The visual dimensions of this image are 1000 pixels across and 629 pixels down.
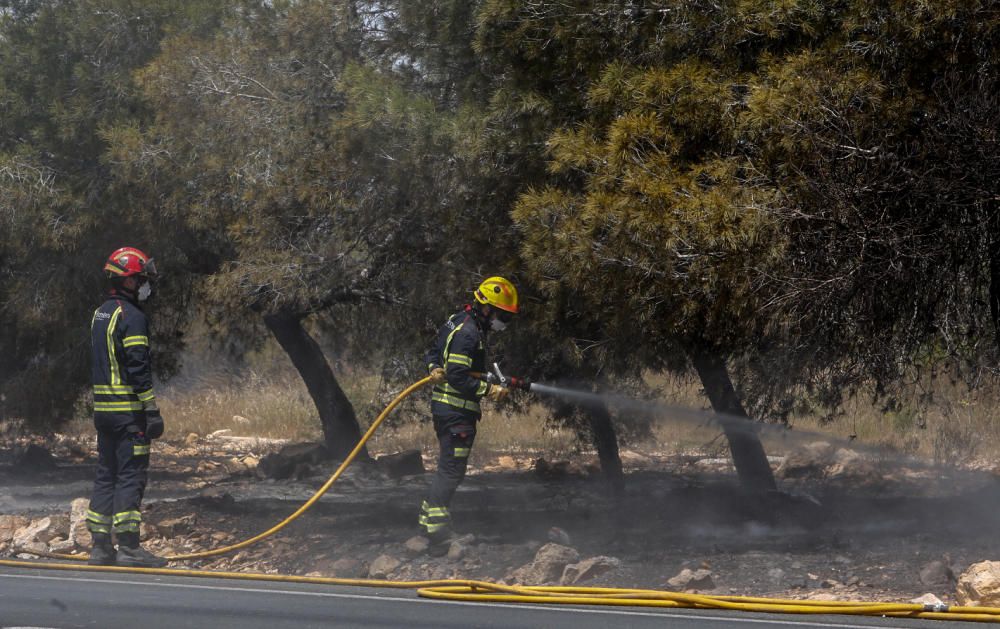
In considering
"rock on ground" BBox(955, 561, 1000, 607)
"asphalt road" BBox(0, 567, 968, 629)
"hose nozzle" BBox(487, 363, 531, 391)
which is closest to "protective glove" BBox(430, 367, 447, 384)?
"hose nozzle" BBox(487, 363, 531, 391)

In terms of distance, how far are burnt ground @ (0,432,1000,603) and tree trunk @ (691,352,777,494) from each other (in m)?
0.24

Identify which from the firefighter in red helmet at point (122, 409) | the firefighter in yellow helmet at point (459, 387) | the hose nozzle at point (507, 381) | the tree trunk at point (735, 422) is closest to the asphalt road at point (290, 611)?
the firefighter in red helmet at point (122, 409)

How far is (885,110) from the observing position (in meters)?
7.43

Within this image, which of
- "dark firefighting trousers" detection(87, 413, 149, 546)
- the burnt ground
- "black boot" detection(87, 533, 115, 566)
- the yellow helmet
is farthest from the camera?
the yellow helmet

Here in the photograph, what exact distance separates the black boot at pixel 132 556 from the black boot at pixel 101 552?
2.5 inches

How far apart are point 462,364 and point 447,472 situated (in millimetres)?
844

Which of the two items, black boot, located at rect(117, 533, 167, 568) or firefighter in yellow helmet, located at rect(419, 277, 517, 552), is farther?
firefighter in yellow helmet, located at rect(419, 277, 517, 552)

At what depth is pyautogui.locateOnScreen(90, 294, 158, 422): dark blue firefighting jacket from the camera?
8.25 meters

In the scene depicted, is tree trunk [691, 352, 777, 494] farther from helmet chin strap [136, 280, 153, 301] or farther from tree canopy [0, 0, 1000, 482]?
helmet chin strap [136, 280, 153, 301]

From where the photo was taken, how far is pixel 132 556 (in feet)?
27.8

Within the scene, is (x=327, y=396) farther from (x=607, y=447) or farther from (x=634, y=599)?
(x=634, y=599)

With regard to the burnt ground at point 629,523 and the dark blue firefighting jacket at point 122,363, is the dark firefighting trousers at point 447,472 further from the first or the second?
the dark blue firefighting jacket at point 122,363

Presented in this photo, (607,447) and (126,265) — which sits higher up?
(126,265)

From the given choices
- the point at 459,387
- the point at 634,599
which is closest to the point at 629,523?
the point at 459,387
